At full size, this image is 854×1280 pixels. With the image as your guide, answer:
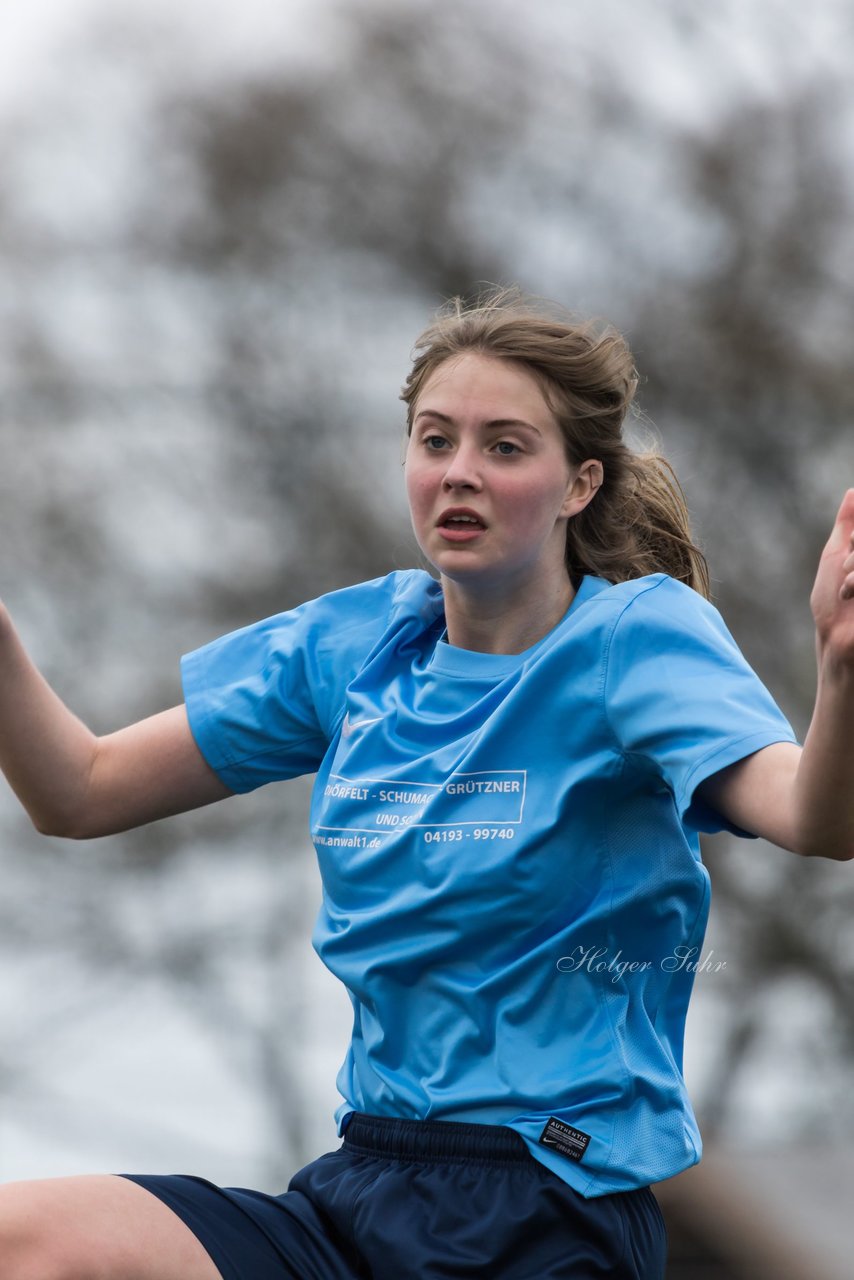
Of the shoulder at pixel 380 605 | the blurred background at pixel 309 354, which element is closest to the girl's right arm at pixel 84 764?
the shoulder at pixel 380 605

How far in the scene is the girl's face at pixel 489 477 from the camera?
2209mm

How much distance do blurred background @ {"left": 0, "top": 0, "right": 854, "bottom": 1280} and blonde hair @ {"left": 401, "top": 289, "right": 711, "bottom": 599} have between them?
5474 mm

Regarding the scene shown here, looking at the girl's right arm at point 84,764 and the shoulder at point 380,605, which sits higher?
the shoulder at point 380,605

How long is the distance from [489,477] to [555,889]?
1.69 ft

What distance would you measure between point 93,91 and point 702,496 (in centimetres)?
339

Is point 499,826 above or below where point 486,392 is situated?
below

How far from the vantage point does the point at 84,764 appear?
240cm

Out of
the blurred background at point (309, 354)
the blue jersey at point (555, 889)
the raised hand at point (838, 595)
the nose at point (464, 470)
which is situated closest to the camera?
the raised hand at point (838, 595)

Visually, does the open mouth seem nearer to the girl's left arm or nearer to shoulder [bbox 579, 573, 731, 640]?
shoulder [bbox 579, 573, 731, 640]

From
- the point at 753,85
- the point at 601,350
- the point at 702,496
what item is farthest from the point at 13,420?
the point at 601,350

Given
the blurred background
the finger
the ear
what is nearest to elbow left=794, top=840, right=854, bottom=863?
the finger

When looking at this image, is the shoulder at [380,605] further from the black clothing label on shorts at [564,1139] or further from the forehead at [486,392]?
the black clothing label on shorts at [564,1139]

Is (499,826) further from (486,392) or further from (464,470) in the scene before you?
(486,392)

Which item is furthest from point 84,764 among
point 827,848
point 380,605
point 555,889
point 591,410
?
point 827,848
